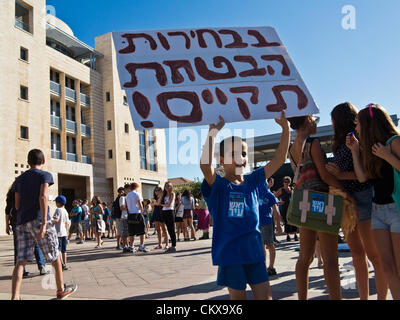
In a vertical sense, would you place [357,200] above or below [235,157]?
below

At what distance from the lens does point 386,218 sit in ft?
8.89

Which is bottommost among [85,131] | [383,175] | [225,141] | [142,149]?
[383,175]

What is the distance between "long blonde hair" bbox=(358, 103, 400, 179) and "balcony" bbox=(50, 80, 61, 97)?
101ft

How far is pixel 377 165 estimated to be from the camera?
2.84 m

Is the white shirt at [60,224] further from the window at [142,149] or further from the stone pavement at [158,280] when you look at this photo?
the window at [142,149]

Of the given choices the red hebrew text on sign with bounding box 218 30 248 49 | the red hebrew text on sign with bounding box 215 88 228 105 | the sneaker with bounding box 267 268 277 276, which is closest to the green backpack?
the red hebrew text on sign with bounding box 215 88 228 105

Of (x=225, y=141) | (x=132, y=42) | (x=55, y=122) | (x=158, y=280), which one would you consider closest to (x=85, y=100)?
(x=55, y=122)

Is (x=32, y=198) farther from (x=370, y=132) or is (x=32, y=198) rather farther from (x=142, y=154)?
(x=142, y=154)

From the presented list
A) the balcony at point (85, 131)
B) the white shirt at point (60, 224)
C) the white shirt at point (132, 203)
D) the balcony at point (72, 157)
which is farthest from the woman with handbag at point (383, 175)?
the balcony at point (85, 131)

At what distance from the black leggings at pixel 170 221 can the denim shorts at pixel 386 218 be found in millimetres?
6899

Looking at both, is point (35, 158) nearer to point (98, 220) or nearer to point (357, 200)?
point (357, 200)

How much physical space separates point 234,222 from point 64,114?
31.3 m

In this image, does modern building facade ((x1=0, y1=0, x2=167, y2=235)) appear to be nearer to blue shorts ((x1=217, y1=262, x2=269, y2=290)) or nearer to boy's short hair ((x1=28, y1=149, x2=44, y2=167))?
boy's short hair ((x1=28, y1=149, x2=44, y2=167))

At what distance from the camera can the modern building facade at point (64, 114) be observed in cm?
2450
